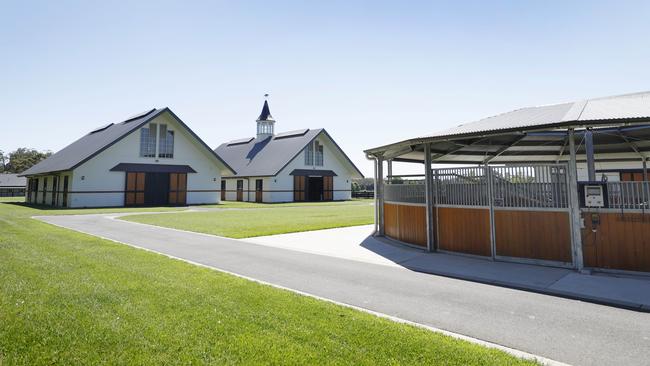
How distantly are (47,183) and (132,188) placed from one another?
11221 mm

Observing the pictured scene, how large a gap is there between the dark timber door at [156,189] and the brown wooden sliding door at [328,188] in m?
18.7

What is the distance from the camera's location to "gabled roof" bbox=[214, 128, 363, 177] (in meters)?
41.5

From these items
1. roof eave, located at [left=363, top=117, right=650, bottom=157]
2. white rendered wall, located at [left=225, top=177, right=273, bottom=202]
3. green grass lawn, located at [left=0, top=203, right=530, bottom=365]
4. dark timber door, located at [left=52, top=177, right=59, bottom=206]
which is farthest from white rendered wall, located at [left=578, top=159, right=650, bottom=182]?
dark timber door, located at [left=52, top=177, right=59, bottom=206]

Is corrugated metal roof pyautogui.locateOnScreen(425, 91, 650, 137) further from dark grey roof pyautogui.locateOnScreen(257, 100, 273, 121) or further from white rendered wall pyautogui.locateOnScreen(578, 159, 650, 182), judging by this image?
dark grey roof pyautogui.locateOnScreen(257, 100, 273, 121)

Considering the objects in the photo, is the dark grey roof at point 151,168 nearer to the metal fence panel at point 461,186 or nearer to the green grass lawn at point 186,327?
the green grass lawn at point 186,327

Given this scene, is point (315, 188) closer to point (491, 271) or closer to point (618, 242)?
point (491, 271)

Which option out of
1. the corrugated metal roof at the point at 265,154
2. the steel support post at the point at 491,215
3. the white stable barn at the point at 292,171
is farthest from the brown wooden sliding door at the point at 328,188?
the steel support post at the point at 491,215

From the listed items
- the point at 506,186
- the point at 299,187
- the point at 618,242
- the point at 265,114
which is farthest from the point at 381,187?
the point at 265,114

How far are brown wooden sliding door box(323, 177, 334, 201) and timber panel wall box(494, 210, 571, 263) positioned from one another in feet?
118

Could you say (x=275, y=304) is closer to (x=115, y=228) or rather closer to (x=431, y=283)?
(x=431, y=283)

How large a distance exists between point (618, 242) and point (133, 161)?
34.4 metres

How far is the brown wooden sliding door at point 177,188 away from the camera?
113 ft

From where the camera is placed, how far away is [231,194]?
47.0 meters

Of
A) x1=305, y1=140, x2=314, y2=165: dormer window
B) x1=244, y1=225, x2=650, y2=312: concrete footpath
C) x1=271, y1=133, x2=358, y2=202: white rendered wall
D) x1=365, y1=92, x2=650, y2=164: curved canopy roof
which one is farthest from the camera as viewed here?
x1=305, y1=140, x2=314, y2=165: dormer window
